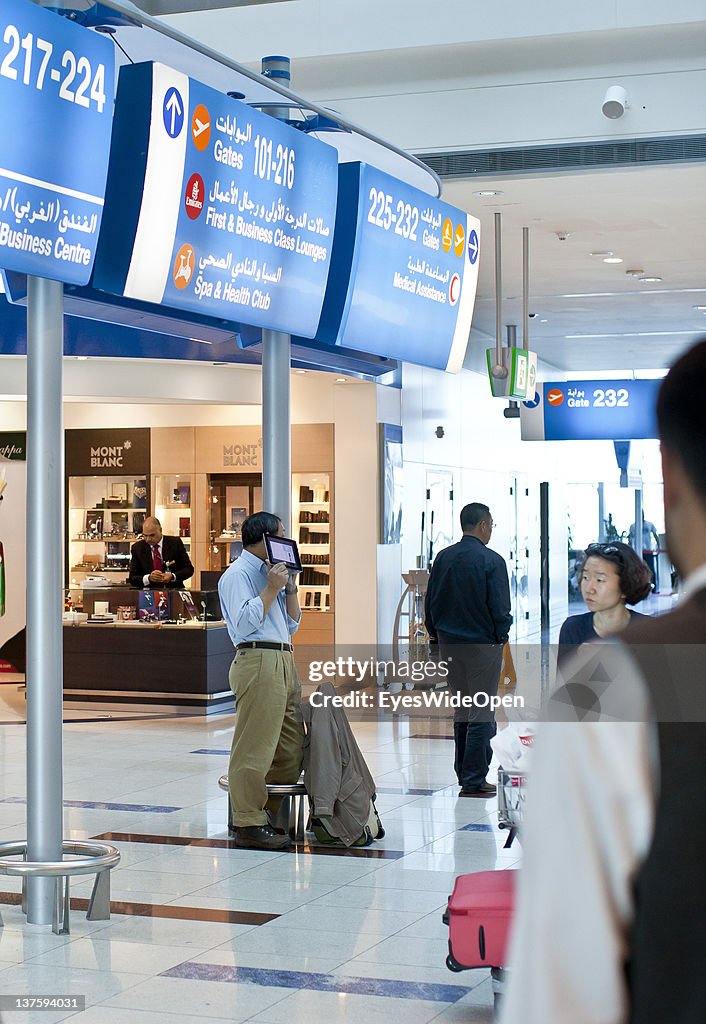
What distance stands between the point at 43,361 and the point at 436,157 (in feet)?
14.1

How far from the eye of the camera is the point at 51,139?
13.3ft

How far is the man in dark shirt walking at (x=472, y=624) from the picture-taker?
797 cm

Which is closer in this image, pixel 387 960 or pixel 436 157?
pixel 387 960

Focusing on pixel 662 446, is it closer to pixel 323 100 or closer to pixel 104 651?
pixel 323 100

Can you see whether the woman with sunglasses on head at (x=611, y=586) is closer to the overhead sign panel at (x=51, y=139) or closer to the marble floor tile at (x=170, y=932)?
the marble floor tile at (x=170, y=932)

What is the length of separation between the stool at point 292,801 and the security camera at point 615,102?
441 cm

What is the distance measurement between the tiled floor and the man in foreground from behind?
3438 millimetres

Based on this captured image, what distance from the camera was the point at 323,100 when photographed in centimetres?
859

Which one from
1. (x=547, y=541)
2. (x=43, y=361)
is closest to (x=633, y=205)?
(x=43, y=361)

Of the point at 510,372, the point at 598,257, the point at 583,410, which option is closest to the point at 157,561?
the point at 510,372

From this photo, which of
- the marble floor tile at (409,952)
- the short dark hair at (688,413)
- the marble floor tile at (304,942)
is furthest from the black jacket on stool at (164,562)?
the short dark hair at (688,413)

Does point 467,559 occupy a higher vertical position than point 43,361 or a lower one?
lower

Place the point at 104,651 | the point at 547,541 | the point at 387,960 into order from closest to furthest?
the point at 387,960, the point at 104,651, the point at 547,541

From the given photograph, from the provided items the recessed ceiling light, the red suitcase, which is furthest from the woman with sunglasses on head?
the recessed ceiling light
